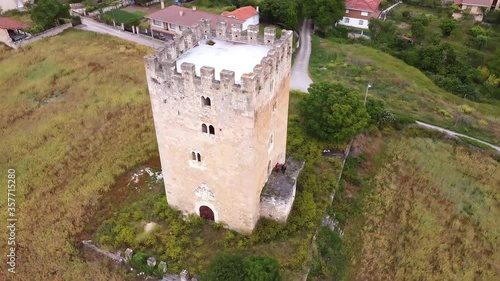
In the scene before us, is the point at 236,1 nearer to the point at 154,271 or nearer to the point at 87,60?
the point at 87,60

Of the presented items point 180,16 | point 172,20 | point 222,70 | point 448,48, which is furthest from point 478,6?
point 222,70

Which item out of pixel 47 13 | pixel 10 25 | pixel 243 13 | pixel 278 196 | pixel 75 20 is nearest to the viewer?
pixel 278 196

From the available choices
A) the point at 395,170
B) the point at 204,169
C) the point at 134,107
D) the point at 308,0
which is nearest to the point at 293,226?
the point at 204,169

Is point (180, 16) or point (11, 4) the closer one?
point (180, 16)

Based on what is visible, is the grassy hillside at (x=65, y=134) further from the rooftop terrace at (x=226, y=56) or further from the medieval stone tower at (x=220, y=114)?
the rooftop terrace at (x=226, y=56)

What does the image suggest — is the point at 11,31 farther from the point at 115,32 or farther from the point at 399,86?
the point at 399,86

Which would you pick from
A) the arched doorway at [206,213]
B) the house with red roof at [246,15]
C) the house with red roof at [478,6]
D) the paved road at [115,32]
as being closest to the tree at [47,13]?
the paved road at [115,32]
